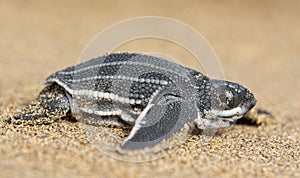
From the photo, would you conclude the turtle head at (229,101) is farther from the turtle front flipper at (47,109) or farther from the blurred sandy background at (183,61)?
Result: the turtle front flipper at (47,109)

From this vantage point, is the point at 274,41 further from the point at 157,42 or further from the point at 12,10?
the point at 12,10

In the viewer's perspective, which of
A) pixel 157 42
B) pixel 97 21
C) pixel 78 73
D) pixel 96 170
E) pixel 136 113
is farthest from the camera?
pixel 97 21

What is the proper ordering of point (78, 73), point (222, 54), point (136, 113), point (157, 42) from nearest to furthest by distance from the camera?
point (136, 113), point (78, 73), point (222, 54), point (157, 42)

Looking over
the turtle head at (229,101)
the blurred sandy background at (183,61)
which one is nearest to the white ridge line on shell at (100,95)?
the blurred sandy background at (183,61)

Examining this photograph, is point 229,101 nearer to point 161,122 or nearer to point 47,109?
point 161,122

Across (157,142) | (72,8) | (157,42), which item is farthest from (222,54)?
(157,142)

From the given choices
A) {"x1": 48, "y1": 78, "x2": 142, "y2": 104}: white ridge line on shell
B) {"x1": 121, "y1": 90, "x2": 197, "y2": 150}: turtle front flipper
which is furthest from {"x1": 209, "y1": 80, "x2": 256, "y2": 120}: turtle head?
{"x1": 48, "y1": 78, "x2": 142, "y2": 104}: white ridge line on shell

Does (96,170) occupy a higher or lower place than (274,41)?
lower
